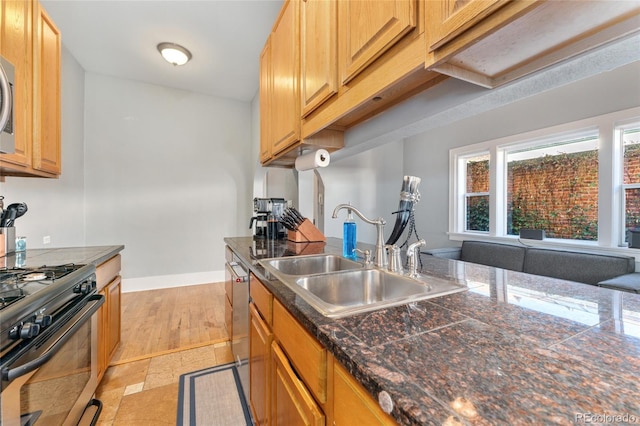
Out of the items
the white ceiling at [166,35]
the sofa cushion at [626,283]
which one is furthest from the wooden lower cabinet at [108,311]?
the sofa cushion at [626,283]

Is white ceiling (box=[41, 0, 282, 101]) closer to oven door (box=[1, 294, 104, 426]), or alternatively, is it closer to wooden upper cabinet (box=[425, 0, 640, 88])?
wooden upper cabinet (box=[425, 0, 640, 88])

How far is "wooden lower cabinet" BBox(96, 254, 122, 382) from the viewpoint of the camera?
1.75m

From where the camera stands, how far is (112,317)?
6.53ft

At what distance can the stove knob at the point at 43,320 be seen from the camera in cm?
97

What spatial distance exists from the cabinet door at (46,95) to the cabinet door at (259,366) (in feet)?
6.11

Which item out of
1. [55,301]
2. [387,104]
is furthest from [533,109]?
[55,301]

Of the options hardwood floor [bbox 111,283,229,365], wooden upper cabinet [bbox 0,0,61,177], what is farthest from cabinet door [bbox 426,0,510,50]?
hardwood floor [bbox 111,283,229,365]

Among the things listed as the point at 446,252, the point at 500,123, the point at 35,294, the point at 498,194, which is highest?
the point at 500,123

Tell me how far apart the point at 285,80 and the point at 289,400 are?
1.84m

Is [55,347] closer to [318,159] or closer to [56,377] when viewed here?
[56,377]

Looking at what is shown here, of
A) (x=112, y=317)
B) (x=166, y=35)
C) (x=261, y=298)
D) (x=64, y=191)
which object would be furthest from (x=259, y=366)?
(x=64, y=191)

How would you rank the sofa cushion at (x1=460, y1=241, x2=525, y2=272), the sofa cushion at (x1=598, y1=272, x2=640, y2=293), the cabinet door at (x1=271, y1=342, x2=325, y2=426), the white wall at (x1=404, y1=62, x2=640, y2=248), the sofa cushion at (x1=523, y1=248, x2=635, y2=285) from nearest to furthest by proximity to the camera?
1. the cabinet door at (x1=271, y1=342, x2=325, y2=426)
2. the sofa cushion at (x1=598, y1=272, x2=640, y2=293)
3. the sofa cushion at (x1=523, y1=248, x2=635, y2=285)
4. the white wall at (x1=404, y1=62, x2=640, y2=248)
5. the sofa cushion at (x1=460, y1=241, x2=525, y2=272)

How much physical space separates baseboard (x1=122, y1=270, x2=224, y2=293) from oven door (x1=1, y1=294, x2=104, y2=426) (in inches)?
110

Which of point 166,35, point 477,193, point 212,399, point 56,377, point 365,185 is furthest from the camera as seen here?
point 365,185
